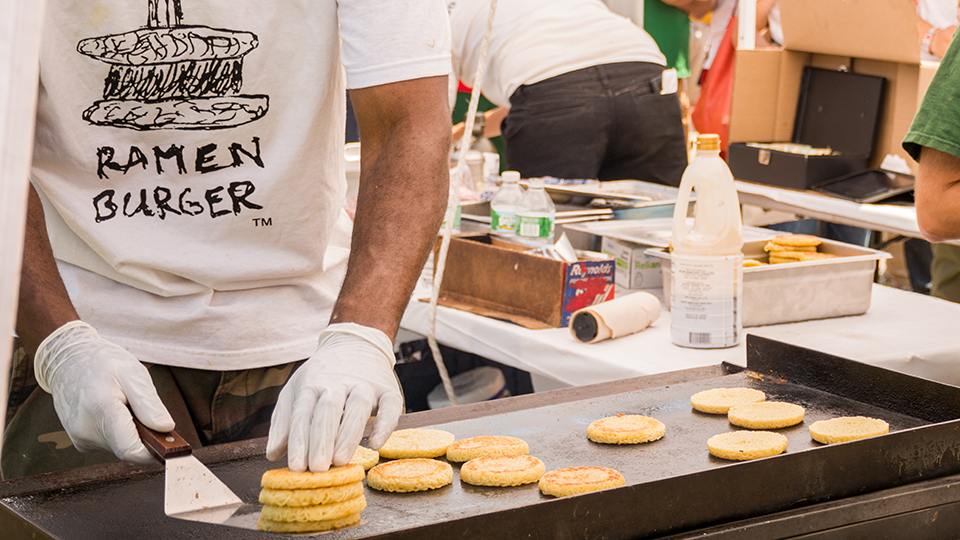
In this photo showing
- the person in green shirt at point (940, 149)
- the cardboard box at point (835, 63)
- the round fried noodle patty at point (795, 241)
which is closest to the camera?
the person in green shirt at point (940, 149)

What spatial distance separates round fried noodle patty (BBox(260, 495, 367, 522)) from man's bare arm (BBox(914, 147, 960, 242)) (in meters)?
1.51

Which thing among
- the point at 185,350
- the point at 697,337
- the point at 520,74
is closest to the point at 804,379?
the point at 697,337

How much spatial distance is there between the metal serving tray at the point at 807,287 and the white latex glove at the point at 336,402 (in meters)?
1.12

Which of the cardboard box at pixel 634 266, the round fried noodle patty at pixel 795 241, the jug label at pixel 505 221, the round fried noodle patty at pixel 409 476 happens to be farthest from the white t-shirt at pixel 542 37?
the round fried noodle patty at pixel 409 476

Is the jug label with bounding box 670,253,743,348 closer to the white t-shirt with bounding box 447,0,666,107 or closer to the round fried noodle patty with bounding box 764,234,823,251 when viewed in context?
the round fried noodle patty with bounding box 764,234,823,251

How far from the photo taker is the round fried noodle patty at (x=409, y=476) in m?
1.31

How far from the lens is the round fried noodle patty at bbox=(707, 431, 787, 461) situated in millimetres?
1394

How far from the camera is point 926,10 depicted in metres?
4.50

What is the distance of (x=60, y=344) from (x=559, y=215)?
1.77m

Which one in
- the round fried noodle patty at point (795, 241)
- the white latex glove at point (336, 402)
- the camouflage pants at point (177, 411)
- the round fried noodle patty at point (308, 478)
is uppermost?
the round fried noodle patty at point (795, 241)

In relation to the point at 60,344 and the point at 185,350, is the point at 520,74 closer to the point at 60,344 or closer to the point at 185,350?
the point at 185,350

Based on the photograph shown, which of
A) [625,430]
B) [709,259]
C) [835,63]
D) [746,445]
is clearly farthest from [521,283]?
[835,63]

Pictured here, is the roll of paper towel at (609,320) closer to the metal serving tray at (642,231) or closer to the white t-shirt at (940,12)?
the metal serving tray at (642,231)

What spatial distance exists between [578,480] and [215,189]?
790 millimetres
